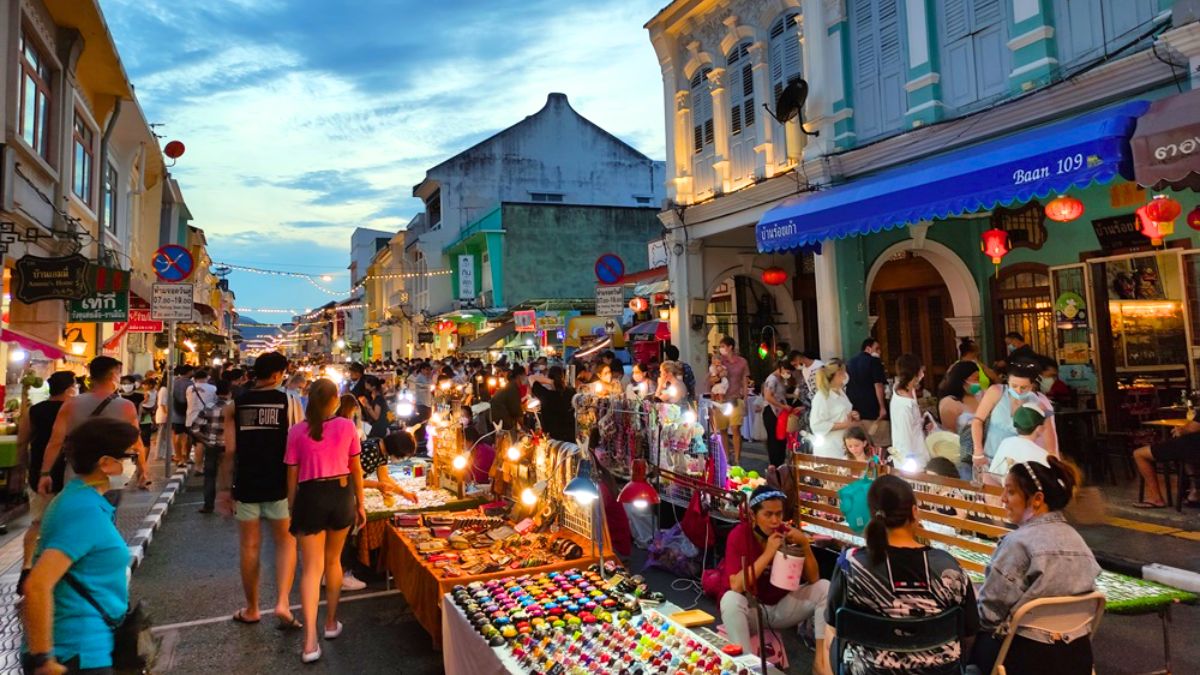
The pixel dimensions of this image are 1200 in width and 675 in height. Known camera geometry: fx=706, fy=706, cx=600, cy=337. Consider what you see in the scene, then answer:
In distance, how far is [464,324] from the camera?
36562 millimetres

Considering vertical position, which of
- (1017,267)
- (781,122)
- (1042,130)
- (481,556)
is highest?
(781,122)

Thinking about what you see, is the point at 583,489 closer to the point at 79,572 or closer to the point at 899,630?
the point at 899,630

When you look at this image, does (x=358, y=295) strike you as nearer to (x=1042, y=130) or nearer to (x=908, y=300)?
(x=908, y=300)

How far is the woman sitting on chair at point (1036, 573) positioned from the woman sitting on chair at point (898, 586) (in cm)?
34

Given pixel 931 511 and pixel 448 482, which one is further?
pixel 448 482

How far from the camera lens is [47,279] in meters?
10.6

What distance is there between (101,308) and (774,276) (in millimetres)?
13738

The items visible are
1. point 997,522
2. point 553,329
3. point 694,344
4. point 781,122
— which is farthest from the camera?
point 553,329

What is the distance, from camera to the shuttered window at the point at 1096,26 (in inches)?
328

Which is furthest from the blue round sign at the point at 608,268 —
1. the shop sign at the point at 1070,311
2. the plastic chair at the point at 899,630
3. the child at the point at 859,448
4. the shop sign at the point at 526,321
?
the plastic chair at the point at 899,630

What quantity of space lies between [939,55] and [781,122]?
3247 millimetres

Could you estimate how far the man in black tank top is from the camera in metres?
5.39

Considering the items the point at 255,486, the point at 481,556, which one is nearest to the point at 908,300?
the point at 481,556

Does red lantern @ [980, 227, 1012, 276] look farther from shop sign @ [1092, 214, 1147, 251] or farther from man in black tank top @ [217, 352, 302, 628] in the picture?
man in black tank top @ [217, 352, 302, 628]
